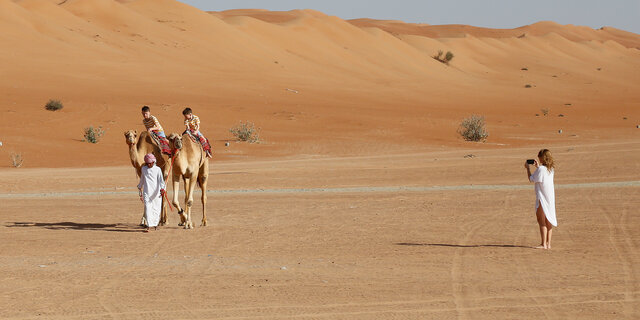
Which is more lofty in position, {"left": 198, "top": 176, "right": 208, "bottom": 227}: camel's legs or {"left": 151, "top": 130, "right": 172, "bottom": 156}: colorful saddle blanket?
{"left": 151, "top": 130, "right": 172, "bottom": 156}: colorful saddle blanket

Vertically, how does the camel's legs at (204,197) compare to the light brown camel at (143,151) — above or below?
below

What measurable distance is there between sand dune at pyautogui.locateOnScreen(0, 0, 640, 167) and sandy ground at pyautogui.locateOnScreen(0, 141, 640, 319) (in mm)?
13917

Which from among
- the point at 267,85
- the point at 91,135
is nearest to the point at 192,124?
the point at 91,135

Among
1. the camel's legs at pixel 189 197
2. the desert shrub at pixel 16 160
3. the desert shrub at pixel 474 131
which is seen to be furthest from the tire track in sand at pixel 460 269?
the desert shrub at pixel 474 131

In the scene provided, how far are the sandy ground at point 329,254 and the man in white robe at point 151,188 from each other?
15.8 inches

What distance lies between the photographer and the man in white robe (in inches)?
572

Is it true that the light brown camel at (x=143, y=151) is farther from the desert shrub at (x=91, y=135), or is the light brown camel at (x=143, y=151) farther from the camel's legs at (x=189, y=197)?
the desert shrub at (x=91, y=135)

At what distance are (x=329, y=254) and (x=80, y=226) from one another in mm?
5343

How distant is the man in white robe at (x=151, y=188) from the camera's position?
1453 centimetres

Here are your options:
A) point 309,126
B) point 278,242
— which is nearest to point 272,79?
point 309,126

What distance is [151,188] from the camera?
14555 mm

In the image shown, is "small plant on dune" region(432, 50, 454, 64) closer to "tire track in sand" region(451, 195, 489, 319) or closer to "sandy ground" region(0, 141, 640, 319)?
"sandy ground" region(0, 141, 640, 319)

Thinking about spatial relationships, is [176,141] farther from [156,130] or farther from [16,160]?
[16,160]

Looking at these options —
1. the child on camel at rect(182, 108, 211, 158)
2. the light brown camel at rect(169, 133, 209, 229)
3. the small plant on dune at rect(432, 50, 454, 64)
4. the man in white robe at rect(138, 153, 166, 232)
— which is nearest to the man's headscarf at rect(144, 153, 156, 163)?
the man in white robe at rect(138, 153, 166, 232)
